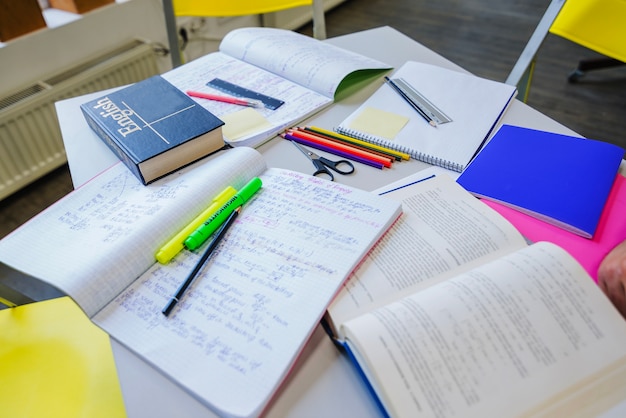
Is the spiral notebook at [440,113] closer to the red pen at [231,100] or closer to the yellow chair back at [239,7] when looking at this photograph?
the red pen at [231,100]

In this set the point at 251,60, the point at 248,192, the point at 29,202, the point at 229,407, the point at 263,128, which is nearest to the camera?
the point at 229,407

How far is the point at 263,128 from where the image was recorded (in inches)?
32.8

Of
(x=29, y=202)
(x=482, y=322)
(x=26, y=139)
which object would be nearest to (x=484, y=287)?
(x=482, y=322)

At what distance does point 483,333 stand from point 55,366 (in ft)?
2.20

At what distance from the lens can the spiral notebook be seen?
0.78m

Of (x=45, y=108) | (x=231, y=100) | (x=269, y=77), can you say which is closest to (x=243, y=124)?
(x=231, y=100)

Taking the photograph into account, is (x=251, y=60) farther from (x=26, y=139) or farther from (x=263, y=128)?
(x=26, y=139)

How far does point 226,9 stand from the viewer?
1.32 m

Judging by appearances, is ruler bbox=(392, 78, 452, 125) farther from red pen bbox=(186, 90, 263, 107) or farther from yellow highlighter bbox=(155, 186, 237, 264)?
yellow highlighter bbox=(155, 186, 237, 264)

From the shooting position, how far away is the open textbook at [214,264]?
1.58 feet

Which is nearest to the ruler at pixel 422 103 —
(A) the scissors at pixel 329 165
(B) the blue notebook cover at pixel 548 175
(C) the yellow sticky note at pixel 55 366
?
(B) the blue notebook cover at pixel 548 175

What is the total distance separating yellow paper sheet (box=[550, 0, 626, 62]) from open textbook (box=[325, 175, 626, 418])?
74 centimetres

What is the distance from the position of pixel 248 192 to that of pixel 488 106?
52 centimetres

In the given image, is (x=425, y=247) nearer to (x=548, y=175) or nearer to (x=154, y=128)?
(x=548, y=175)
